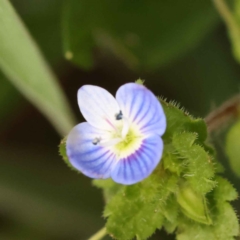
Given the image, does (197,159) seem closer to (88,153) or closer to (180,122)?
(180,122)

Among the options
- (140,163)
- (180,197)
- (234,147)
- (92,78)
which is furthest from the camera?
(92,78)

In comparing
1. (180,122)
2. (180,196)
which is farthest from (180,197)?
(180,122)

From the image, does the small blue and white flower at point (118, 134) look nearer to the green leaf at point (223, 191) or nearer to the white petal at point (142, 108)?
the white petal at point (142, 108)

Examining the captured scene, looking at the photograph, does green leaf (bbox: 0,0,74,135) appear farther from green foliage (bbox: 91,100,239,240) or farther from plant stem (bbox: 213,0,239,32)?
plant stem (bbox: 213,0,239,32)

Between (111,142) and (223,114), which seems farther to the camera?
(223,114)

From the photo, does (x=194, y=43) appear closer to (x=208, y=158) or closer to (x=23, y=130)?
(x=23, y=130)

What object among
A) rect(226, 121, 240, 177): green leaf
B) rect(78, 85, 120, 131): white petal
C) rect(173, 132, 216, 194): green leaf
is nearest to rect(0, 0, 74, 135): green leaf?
rect(78, 85, 120, 131): white petal

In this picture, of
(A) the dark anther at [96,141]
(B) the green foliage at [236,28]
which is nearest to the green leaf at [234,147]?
(B) the green foliage at [236,28]
